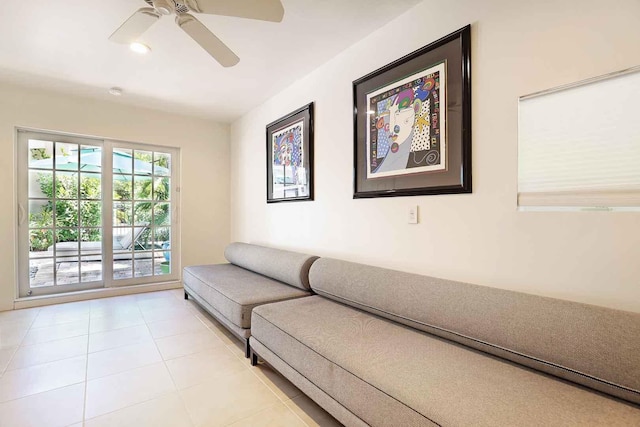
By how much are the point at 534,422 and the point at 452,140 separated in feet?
4.48

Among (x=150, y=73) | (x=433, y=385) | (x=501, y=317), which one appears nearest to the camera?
(x=433, y=385)

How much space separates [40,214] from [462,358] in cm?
444

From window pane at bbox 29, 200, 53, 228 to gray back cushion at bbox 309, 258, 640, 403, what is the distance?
150 inches

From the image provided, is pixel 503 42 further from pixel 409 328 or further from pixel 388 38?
pixel 409 328

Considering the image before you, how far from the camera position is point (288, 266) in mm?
2684

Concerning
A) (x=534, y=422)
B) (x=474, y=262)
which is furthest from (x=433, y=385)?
(x=474, y=262)

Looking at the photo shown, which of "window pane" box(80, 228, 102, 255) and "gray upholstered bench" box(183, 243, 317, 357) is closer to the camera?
"gray upholstered bench" box(183, 243, 317, 357)

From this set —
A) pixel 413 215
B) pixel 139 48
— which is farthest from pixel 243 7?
pixel 413 215

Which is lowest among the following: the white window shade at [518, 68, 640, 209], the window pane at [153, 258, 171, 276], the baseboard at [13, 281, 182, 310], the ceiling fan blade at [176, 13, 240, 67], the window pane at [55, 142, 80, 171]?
the baseboard at [13, 281, 182, 310]

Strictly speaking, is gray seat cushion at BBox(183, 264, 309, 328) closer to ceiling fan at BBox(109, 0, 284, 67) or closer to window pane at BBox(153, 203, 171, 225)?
window pane at BBox(153, 203, 171, 225)

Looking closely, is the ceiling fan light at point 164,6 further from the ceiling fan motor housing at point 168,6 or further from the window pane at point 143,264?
the window pane at point 143,264

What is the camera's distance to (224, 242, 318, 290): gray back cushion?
101 inches

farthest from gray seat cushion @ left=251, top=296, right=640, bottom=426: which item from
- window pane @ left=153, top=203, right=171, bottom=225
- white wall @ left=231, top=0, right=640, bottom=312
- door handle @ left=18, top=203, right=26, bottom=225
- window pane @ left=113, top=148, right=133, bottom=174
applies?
door handle @ left=18, top=203, right=26, bottom=225

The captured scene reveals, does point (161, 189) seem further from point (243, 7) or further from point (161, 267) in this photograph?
point (243, 7)
